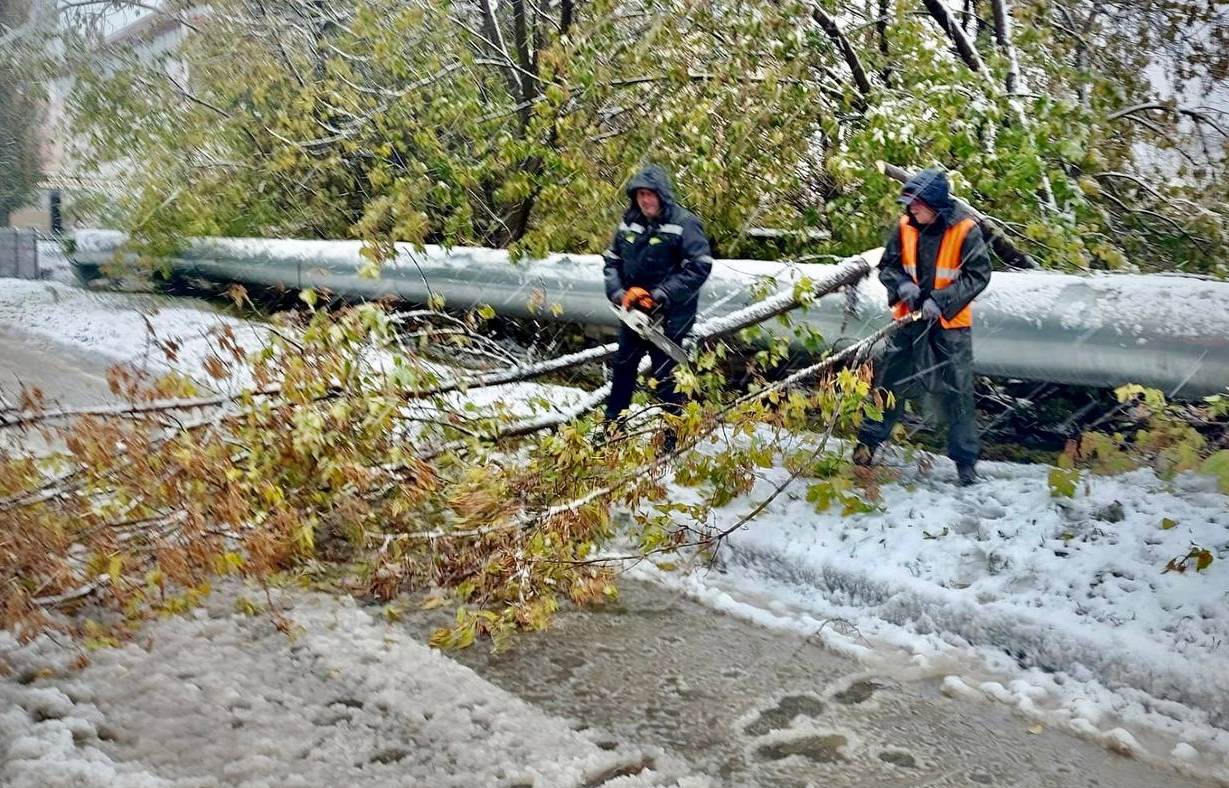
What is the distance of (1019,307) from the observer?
16.9ft

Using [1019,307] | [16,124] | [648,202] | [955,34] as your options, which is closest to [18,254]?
[16,124]

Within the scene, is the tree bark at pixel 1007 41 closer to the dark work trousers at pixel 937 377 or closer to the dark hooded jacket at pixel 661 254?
the dark work trousers at pixel 937 377

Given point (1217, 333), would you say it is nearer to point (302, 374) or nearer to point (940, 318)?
point (940, 318)

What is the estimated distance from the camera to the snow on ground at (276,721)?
2.96m

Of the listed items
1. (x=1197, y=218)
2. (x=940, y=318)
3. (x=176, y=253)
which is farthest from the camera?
(x=176, y=253)

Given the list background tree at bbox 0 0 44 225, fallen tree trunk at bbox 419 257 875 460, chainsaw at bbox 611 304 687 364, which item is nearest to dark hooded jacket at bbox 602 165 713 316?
chainsaw at bbox 611 304 687 364

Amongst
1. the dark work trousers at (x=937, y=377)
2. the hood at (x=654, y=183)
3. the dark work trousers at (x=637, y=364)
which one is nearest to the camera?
the dark work trousers at (x=937, y=377)

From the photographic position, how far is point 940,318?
5.14 m

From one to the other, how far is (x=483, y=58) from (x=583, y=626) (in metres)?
6.51

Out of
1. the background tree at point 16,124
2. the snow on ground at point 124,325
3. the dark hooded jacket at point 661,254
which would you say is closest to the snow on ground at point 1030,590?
the dark hooded jacket at point 661,254

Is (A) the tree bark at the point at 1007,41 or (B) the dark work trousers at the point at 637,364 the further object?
(A) the tree bark at the point at 1007,41

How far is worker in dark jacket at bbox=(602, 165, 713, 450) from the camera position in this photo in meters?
5.70

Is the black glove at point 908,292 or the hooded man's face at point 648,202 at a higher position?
the hooded man's face at point 648,202

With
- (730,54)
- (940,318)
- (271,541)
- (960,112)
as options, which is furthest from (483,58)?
(271,541)
